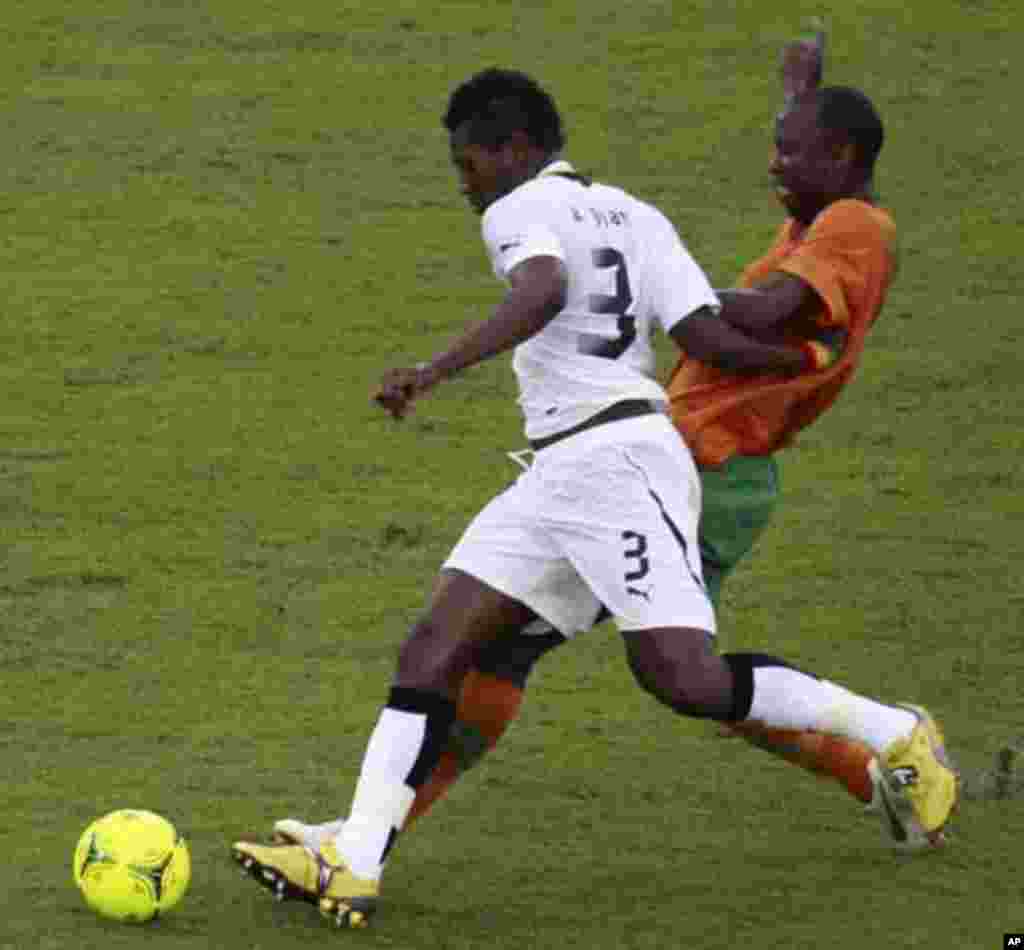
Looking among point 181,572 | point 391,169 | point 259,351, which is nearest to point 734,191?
point 391,169

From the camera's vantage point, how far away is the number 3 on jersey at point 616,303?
850 cm

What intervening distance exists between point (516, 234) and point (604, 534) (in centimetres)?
86

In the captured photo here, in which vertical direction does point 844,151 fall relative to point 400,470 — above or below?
above

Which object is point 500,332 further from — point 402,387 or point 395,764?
point 395,764

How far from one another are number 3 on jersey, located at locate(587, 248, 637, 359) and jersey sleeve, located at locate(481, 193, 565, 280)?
159 millimetres

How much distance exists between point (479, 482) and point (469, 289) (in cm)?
211

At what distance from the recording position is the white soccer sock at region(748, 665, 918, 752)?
8789mm

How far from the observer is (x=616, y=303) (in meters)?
8.52

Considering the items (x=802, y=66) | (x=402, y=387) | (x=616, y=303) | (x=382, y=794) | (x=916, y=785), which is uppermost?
(x=802, y=66)

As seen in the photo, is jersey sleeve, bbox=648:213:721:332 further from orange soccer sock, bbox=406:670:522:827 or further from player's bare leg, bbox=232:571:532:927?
orange soccer sock, bbox=406:670:522:827

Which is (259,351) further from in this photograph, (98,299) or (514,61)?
(514,61)

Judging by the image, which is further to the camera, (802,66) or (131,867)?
(802,66)

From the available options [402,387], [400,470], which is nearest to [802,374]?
[402,387]

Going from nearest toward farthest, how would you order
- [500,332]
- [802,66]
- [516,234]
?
[500,332]
[516,234]
[802,66]
